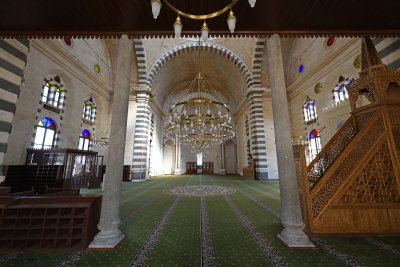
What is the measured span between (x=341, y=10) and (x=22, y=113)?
33.0 feet

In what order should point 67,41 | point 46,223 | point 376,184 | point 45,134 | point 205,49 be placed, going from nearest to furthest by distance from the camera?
1. point 46,223
2. point 376,184
3. point 45,134
4. point 67,41
5. point 205,49

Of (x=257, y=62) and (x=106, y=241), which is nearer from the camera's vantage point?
(x=106, y=241)

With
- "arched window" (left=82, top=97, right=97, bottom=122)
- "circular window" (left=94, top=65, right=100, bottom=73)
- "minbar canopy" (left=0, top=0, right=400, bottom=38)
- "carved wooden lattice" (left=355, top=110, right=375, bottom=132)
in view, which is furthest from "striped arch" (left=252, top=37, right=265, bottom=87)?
"arched window" (left=82, top=97, right=97, bottom=122)

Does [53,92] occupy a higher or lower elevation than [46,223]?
higher

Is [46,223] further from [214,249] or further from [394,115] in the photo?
[394,115]

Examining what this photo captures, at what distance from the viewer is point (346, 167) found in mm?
2592

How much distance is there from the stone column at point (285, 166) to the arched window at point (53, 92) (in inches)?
381

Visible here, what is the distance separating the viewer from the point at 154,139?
13.3 metres

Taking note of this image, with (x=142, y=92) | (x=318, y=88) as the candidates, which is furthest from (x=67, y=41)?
(x=318, y=88)

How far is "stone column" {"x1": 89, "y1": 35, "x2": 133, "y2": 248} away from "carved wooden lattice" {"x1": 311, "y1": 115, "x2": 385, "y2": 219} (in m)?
2.90

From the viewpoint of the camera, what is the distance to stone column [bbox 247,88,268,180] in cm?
998

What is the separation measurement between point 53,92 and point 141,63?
4.95m

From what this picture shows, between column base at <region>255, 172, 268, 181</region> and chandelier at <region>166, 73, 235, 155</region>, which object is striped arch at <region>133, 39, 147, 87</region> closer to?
chandelier at <region>166, 73, 235, 155</region>

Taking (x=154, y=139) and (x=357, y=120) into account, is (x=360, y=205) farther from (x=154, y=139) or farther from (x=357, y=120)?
(x=154, y=139)
